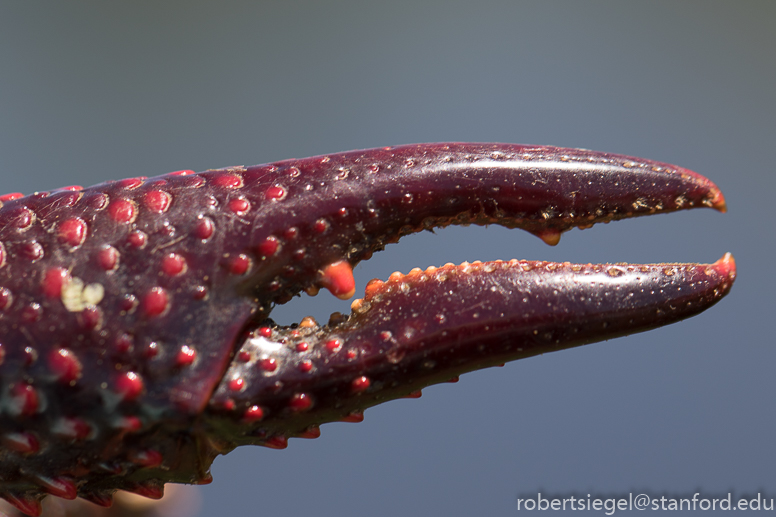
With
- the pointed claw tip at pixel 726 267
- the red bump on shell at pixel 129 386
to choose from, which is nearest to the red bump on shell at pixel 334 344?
the red bump on shell at pixel 129 386

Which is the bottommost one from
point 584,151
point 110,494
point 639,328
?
point 110,494

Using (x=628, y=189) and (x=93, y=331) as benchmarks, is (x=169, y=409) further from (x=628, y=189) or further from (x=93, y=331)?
(x=628, y=189)

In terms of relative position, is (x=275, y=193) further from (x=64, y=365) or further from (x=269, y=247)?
(x=64, y=365)

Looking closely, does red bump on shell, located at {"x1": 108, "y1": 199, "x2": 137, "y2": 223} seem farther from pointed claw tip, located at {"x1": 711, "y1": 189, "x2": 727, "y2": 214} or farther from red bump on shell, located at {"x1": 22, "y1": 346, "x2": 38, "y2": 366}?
pointed claw tip, located at {"x1": 711, "y1": 189, "x2": 727, "y2": 214}

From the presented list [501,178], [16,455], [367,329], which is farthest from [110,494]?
[501,178]

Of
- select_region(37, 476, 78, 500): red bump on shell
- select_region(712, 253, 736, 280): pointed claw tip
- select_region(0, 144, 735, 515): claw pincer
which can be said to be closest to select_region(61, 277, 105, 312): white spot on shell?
select_region(0, 144, 735, 515): claw pincer

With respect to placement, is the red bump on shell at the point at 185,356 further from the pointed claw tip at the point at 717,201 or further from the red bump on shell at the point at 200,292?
the pointed claw tip at the point at 717,201
